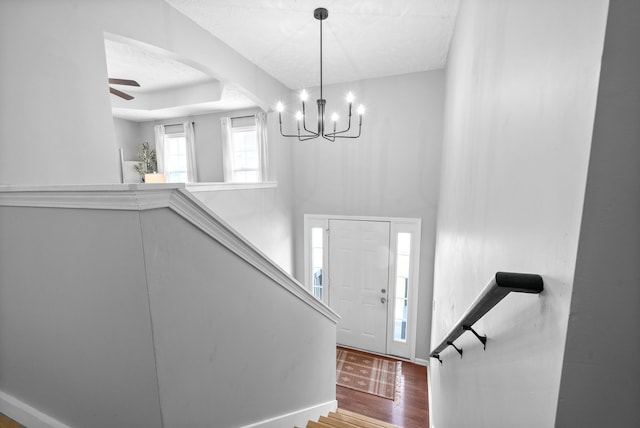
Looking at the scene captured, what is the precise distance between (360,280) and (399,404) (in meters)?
1.62

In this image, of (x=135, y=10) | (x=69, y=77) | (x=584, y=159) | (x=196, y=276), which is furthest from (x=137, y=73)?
(x=584, y=159)

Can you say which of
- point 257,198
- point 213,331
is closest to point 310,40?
point 257,198

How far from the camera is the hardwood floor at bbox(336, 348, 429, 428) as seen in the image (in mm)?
3012

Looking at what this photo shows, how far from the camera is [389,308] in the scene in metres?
4.10

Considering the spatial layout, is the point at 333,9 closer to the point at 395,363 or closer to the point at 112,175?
the point at 112,175

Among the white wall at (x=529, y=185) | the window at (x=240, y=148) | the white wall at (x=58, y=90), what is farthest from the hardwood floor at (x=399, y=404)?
the window at (x=240, y=148)

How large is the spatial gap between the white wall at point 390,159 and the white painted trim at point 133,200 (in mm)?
3064

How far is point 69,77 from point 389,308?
164 inches

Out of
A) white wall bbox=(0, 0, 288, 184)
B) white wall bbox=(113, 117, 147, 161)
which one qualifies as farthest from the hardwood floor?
white wall bbox=(113, 117, 147, 161)

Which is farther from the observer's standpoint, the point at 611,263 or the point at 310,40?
the point at 310,40

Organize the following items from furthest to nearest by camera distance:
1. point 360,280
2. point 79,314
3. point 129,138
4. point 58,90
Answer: point 129,138 < point 360,280 < point 58,90 < point 79,314

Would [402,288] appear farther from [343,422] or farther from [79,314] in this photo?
[79,314]

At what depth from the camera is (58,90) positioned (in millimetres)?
1498

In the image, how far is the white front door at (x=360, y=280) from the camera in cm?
410
